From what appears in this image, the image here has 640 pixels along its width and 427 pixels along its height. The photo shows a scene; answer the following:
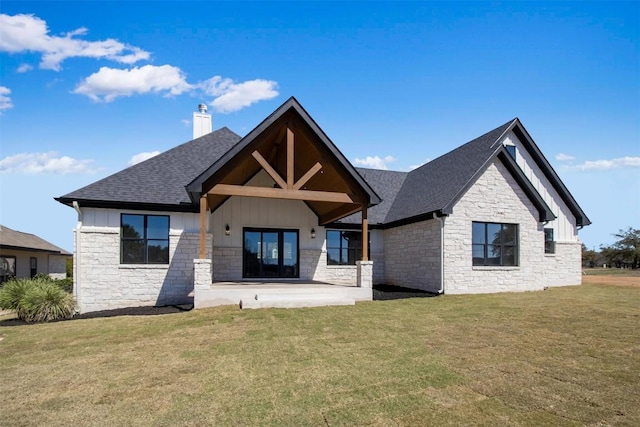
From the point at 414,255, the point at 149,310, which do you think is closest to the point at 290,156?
the point at 149,310

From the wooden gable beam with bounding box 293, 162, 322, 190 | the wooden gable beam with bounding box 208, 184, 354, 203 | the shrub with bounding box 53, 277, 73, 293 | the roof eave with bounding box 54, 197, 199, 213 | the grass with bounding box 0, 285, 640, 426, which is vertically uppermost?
the wooden gable beam with bounding box 293, 162, 322, 190

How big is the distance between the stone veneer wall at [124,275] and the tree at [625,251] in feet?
133

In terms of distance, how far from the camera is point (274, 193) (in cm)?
1241

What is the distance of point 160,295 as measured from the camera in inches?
556

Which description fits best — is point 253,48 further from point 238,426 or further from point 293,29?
point 238,426

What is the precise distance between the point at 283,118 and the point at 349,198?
3327mm

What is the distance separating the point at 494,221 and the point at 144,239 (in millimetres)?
13309

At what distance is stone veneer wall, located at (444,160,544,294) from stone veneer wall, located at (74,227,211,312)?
9189mm

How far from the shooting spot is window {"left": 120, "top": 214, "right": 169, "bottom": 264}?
46.2 feet

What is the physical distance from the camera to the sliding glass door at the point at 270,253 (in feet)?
55.3

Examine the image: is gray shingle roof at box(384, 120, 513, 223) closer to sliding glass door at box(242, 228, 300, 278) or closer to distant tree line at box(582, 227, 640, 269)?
sliding glass door at box(242, 228, 300, 278)

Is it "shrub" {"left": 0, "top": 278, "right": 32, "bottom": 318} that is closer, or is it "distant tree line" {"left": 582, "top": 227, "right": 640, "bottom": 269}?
"shrub" {"left": 0, "top": 278, "right": 32, "bottom": 318}

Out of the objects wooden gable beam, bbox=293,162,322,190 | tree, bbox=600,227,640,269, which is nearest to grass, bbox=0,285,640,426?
wooden gable beam, bbox=293,162,322,190

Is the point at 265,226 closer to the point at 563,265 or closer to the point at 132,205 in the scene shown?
the point at 132,205
